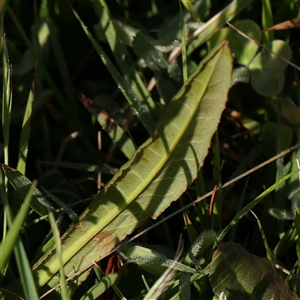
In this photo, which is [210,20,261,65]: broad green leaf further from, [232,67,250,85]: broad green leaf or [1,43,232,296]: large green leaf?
[1,43,232,296]: large green leaf

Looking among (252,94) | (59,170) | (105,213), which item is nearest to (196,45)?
(252,94)

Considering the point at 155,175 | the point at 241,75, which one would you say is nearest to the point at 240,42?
the point at 241,75

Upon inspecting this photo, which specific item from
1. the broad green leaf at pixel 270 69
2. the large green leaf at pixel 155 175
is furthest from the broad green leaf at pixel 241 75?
the large green leaf at pixel 155 175

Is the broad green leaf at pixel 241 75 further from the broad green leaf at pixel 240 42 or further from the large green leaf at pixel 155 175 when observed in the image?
the large green leaf at pixel 155 175

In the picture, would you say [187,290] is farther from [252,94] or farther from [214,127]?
[252,94]

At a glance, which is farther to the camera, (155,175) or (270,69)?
(270,69)

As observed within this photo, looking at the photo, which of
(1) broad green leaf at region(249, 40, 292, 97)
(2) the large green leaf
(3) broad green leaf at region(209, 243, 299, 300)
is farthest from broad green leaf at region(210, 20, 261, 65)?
(3) broad green leaf at region(209, 243, 299, 300)

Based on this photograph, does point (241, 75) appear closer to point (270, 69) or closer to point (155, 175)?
point (270, 69)
